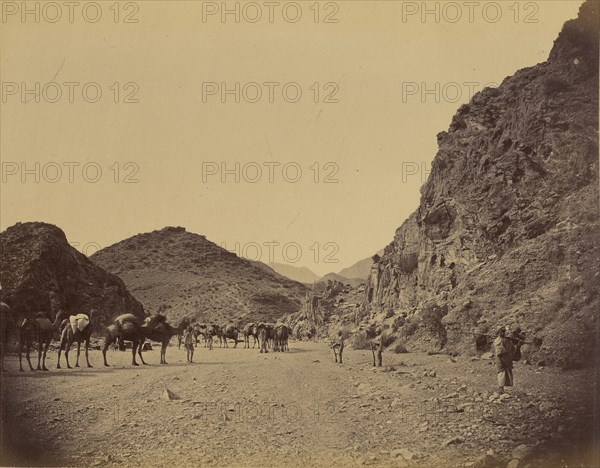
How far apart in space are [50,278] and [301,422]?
112 ft

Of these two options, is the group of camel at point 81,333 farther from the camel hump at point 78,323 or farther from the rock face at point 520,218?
the rock face at point 520,218

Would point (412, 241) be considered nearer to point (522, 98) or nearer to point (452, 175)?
point (452, 175)

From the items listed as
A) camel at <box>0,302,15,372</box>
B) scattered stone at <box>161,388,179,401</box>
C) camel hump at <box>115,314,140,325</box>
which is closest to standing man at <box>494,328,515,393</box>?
scattered stone at <box>161,388,179,401</box>

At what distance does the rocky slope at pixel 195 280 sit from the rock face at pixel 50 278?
20565 mm

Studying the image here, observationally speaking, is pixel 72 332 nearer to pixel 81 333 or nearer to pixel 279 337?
pixel 81 333

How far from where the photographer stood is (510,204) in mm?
Answer: 28031

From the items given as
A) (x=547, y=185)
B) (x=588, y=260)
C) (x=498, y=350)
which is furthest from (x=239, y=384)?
(x=547, y=185)

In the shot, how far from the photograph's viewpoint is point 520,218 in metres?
26.6

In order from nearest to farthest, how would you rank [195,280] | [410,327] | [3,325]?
[3,325], [410,327], [195,280]

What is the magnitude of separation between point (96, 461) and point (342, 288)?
56533 millimetres

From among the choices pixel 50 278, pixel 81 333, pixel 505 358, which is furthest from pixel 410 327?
pixel 50 278

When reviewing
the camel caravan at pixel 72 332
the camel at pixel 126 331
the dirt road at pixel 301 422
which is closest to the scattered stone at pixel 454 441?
the dirt road at pixel 301 422

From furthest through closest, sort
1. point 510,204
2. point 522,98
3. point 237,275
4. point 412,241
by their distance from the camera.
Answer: point 237,275
point 412,241
point 522,98
point 510,204

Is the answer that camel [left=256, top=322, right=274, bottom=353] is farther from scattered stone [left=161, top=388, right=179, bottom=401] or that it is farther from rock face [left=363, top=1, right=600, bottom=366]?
scattered stone [left=161, top=388, right=179, bottom=401]
